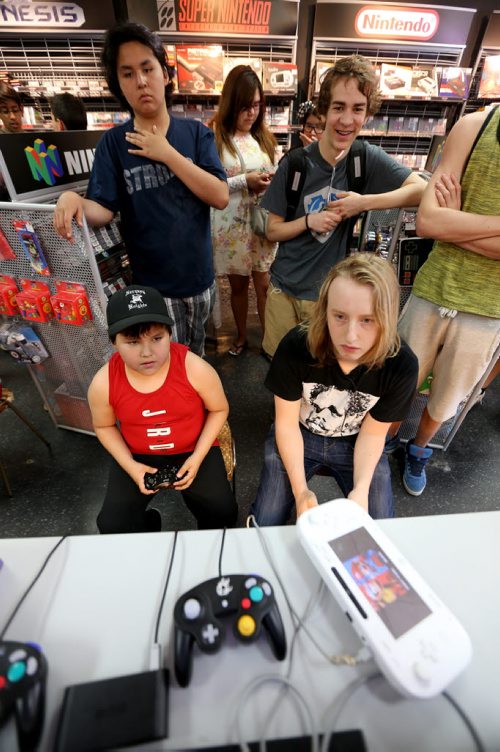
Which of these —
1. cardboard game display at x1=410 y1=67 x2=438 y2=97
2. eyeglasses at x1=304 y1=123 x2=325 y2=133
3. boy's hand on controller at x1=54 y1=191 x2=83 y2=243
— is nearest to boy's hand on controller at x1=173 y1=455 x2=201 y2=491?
boy's hand on controller at x1=54 y1=191 x2=83 y2=243

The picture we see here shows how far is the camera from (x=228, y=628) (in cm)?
56

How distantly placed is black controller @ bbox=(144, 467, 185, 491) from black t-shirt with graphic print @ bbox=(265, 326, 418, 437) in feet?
1.33

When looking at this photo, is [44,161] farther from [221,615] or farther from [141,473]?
[221,615]

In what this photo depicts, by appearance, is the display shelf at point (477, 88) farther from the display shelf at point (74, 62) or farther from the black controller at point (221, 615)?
the black controller at point (221, 615)

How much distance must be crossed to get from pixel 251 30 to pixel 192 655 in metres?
4.91

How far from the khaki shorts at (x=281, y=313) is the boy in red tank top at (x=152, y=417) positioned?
0.66 metres

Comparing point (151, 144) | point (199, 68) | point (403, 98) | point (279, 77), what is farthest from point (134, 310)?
point (403, 98)

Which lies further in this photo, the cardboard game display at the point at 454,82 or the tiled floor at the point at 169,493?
the cardboard game display at the point at 454,82

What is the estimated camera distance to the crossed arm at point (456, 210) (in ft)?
3.66

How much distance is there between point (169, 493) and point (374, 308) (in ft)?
4.43

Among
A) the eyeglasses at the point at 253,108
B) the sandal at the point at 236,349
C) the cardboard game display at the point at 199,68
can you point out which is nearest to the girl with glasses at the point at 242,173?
the eyeglasses at the point at 253,108

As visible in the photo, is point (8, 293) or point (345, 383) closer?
point (345, 383)

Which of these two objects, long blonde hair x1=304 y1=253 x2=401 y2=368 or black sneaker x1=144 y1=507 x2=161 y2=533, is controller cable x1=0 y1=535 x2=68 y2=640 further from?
long blonde hair x1=304 y1=253 x2=401 y2=368

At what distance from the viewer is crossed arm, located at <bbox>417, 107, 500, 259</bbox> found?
1116 mm
